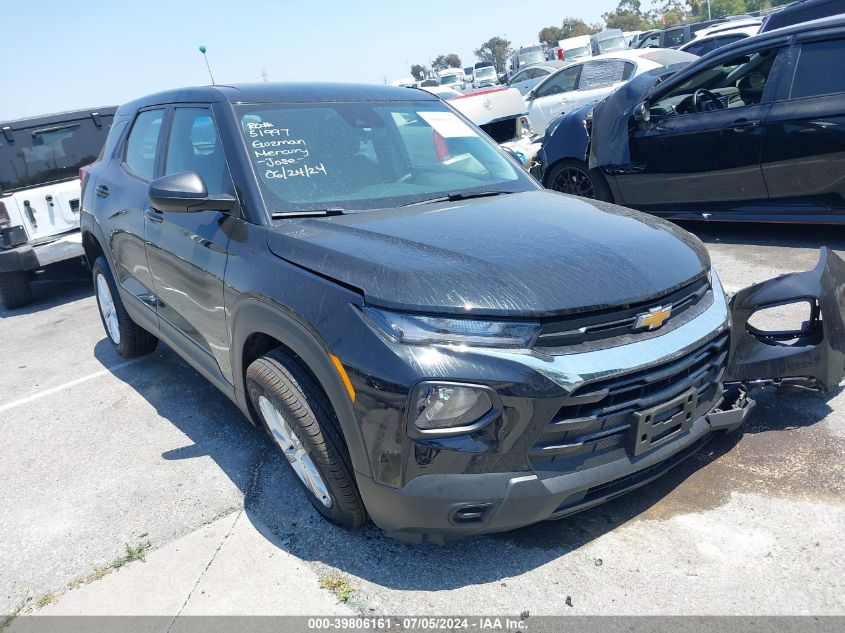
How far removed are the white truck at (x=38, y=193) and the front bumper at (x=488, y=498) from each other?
578 centimetres

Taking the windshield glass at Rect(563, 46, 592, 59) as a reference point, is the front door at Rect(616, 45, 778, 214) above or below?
below

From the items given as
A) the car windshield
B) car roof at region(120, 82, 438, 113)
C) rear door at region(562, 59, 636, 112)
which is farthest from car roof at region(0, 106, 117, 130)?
rear door at region(562, 59, 636, 112)

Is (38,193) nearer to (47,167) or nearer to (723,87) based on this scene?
(47,167)

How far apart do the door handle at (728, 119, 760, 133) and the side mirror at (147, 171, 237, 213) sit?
14.6 ft

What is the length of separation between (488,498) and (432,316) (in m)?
0.61

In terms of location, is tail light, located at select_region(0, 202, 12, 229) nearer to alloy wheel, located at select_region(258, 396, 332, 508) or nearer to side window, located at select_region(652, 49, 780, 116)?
alloy wheel, located at select_region(258, 396, 332, 508)

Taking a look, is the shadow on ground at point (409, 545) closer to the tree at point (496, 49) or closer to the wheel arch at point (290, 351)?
the wheel arch at point (290, 351)

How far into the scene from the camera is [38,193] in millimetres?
6793

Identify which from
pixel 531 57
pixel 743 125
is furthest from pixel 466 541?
pixel 531 57

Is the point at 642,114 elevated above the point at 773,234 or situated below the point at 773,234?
above

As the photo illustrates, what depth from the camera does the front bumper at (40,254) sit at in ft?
21.6

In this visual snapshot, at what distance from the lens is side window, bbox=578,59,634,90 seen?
1139 centimetres

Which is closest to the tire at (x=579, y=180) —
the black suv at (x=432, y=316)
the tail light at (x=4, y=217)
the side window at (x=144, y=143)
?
the black suv at (x=432, y=316)

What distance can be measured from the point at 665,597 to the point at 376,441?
3.59ft
